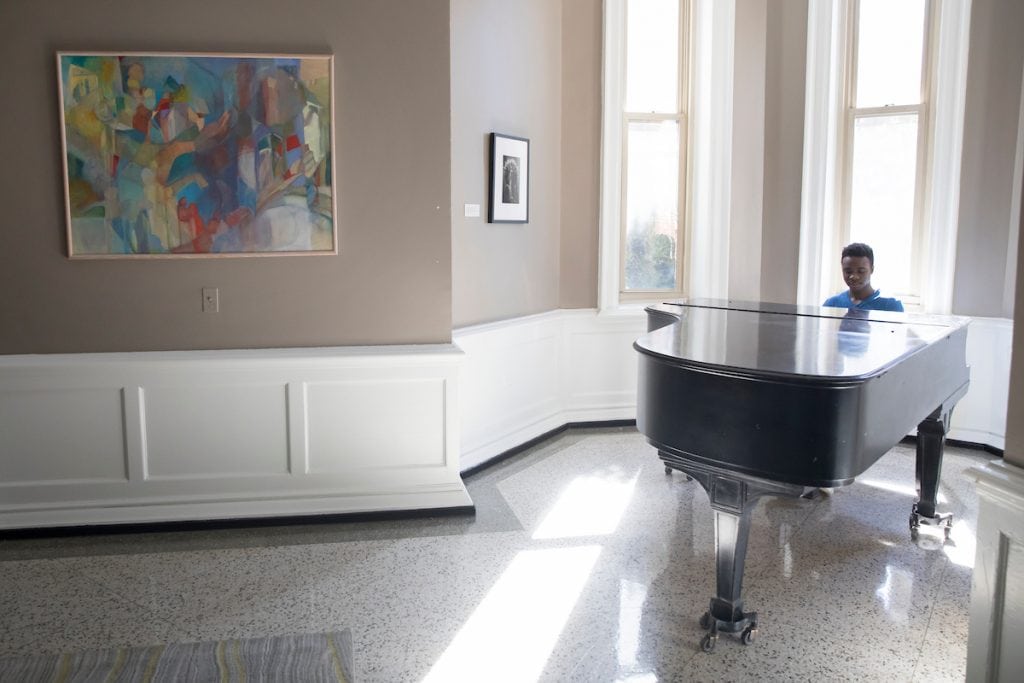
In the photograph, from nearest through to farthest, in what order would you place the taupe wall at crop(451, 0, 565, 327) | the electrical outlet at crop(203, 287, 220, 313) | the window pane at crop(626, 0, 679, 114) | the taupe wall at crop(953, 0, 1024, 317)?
the electrical outlet at crop(203, 287, 220, 313) → the taupe wall at crop(451, 0, 565, 327) → the taupe wall at crop(953, 0, 1024, 317) → the window pane at crop(626, 0, 679, 114)

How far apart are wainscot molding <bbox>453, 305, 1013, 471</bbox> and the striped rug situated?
191cm

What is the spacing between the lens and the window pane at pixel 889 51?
17.7 ft

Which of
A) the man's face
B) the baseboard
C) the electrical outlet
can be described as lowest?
the baseboard

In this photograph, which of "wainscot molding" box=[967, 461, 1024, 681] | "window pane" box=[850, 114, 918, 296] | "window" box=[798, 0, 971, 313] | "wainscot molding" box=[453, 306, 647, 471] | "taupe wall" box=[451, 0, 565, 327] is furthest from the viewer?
"window pane" box=[850, 114, 918, 296]

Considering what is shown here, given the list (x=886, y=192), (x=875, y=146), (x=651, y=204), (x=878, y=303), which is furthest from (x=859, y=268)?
(x=651, y=204)

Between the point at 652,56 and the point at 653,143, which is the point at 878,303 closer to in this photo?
the point at 653,143

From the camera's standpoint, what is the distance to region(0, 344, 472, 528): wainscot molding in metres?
3.62

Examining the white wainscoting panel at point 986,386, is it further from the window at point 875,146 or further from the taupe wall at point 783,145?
the taupe wall at point 783,145

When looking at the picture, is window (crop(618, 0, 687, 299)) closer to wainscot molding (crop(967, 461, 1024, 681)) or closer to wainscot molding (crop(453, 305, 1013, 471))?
wainscot molding (crop(453, 305, 1013, 471))

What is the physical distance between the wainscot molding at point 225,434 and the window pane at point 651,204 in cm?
229

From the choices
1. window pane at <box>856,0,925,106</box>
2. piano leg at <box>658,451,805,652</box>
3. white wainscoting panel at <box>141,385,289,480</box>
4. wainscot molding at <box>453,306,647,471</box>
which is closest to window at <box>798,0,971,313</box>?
window pane at <box>856,0,925,106</box>

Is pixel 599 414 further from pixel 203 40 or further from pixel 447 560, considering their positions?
pixel 203 40

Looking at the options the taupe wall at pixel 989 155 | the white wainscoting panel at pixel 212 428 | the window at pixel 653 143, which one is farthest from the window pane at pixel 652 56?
the white wainscoting panel at pixel 212 428

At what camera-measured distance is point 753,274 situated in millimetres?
5703
